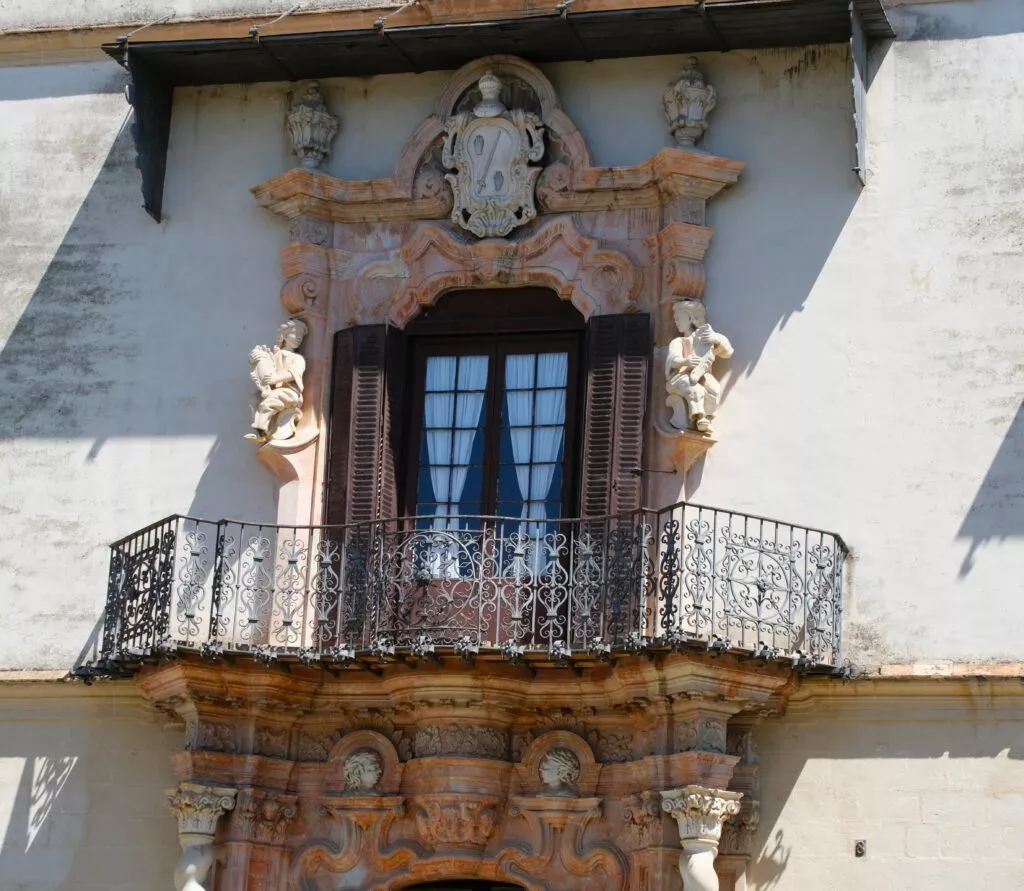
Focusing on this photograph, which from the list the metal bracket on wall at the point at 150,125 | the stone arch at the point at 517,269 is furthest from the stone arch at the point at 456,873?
Answer: the metal bracket on wall at the point at 150,125

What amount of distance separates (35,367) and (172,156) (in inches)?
73.0

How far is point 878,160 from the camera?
16500 millimetres

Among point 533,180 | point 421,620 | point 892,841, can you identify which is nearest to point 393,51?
point 533,180

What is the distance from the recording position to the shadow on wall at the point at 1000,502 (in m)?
15.7

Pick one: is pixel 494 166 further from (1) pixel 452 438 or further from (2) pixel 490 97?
(1) pixel 452 438

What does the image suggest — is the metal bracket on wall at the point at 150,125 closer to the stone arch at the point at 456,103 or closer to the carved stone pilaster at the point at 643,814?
the stone arch at the point at 456,103

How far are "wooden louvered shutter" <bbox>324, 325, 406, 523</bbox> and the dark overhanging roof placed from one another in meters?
1.97

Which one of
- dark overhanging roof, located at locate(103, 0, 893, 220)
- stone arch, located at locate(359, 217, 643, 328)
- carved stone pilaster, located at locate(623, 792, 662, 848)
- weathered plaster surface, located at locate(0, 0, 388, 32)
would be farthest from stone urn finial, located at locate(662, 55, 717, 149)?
carved stone pilaster, located at locate(623, 792, 662, 848)

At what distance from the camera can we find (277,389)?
16.8 m

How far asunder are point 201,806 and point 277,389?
2931 mm

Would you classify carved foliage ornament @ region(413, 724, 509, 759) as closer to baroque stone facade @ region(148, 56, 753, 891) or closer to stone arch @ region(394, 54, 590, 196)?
baroque stone facade @ region(148, 56, 753, 891)

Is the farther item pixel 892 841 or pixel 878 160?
pixel 878 160

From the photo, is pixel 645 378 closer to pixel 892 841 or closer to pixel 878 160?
pixel 878 160

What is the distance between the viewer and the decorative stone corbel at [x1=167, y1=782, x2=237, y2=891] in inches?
627
